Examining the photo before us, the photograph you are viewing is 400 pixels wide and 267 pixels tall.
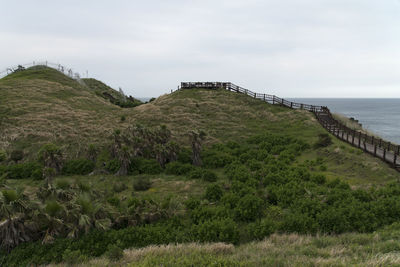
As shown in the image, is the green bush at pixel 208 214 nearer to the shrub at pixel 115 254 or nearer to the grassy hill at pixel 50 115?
the shrub at pixel 115 254

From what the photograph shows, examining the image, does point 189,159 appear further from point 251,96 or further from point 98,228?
point 251,96

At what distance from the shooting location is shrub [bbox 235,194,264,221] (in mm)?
13073

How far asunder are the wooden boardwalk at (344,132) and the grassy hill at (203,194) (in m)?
1.05

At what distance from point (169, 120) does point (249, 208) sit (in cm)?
2535

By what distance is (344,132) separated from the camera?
1097 inches

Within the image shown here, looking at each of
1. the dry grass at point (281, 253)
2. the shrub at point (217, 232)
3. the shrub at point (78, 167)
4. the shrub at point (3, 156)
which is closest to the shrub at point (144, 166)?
the shrub at point (78, 167)

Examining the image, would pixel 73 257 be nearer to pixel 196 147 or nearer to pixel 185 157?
pixel 196 147

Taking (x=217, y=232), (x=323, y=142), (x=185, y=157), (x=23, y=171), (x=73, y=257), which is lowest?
(x=73, y=257)

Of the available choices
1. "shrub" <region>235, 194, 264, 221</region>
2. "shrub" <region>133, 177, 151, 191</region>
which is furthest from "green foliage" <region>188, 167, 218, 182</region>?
"shrub" <region>235, 194, 264, 221</region>

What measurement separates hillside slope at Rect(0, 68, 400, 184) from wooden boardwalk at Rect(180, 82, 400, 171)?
3.14 ft

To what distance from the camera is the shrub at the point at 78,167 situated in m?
23.3

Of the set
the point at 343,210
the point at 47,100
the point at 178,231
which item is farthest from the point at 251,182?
the point at 47,100

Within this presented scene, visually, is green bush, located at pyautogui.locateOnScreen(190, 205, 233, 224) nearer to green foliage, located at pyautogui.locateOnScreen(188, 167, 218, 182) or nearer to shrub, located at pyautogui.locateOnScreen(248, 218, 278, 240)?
shrub, located at pyautogui.locateOnScreen(248, 218, 278, 240)

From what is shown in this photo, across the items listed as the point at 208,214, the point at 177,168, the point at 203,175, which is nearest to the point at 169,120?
the point at 177,168
